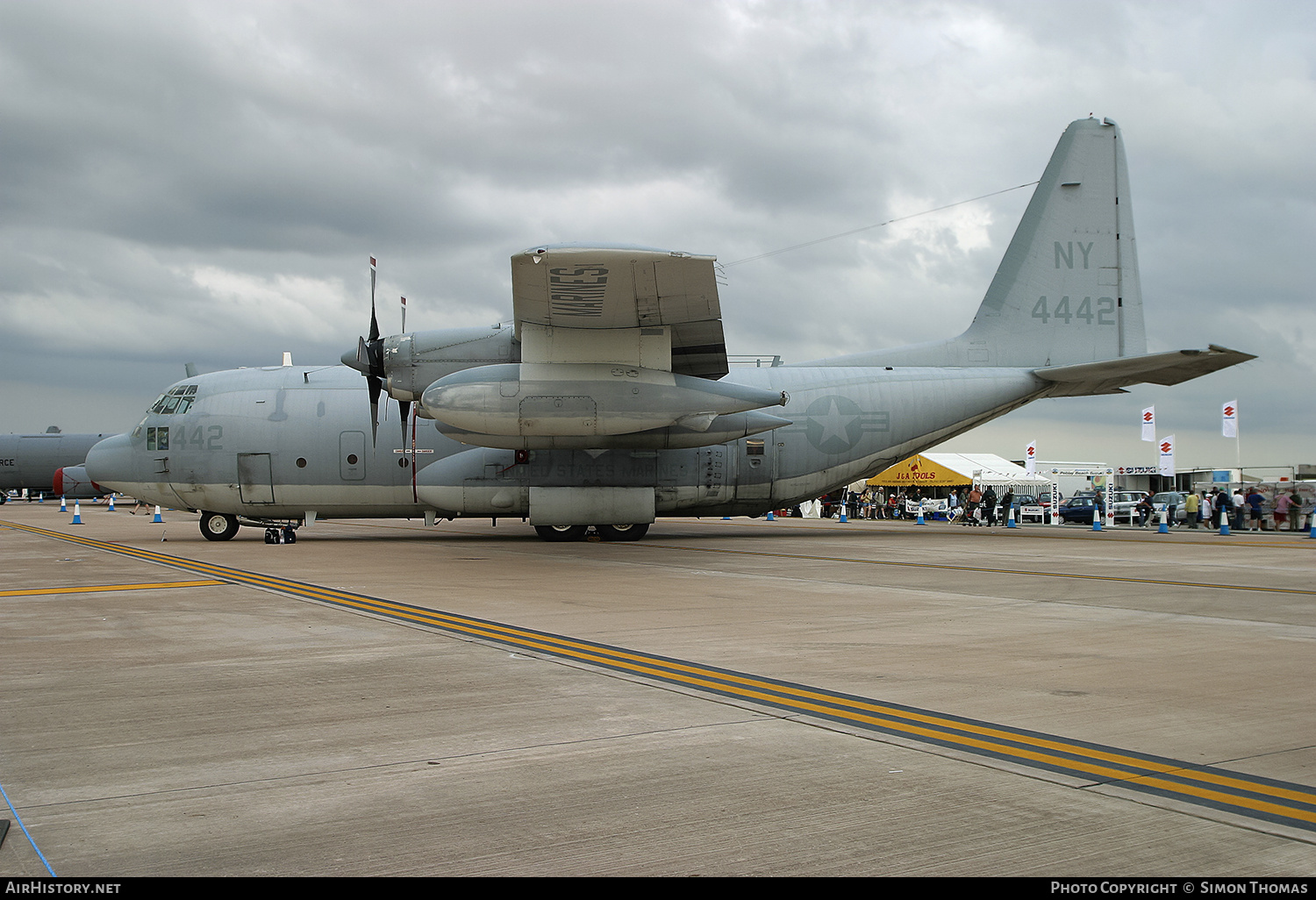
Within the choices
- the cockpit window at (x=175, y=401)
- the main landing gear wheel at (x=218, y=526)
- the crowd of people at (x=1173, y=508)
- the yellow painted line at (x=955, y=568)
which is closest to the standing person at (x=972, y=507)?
the crowd of people at (x=1173, y=508)

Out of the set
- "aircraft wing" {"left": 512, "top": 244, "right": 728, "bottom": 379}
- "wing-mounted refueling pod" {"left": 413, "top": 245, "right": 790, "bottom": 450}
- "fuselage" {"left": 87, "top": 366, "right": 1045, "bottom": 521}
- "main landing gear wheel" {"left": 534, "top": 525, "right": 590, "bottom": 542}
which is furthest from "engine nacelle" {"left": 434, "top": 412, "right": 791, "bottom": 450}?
"main landing gear wheel" {"left": 534, "top": 525, "right": 590, "bottom": 542}

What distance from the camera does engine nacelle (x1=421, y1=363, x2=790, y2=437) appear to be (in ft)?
58.0

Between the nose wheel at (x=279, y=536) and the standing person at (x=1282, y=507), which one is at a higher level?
the nose wheel at (x=279, y=536)

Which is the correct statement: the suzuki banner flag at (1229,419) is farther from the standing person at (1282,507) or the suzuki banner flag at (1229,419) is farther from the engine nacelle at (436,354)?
the engine nacelle at (436,354)

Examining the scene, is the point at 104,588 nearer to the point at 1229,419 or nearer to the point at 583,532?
the point at 583,532

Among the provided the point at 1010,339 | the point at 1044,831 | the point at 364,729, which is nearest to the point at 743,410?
the point at 1010,339

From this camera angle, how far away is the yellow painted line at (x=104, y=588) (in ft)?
41.9

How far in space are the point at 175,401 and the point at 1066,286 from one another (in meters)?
23.2

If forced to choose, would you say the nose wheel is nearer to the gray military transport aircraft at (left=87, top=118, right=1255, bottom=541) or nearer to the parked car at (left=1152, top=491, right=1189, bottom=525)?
the gray military transport aircraft at (left=87, top=118, right=1255, bottom=541)

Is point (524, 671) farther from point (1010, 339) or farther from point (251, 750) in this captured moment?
point (1010, 339)

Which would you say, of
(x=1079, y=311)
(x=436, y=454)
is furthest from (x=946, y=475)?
(x=436, y=454)

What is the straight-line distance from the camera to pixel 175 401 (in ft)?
75.1

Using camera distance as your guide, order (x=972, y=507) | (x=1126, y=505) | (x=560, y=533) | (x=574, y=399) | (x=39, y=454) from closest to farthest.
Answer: (x=574, y=399) < (x=560, y=533) < (x=972, y=507) < (x=1126, y=505) < (x=39, y=454)

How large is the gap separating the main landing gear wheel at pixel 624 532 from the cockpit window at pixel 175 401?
10.7m
